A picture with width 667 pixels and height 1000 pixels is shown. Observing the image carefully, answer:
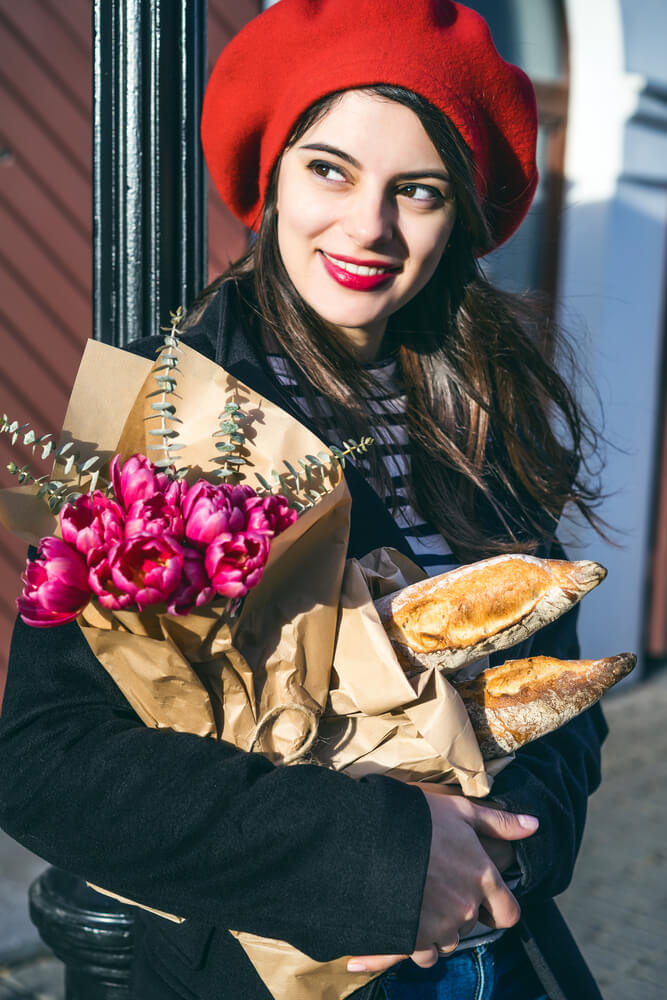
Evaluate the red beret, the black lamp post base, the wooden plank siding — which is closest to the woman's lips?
the red beret

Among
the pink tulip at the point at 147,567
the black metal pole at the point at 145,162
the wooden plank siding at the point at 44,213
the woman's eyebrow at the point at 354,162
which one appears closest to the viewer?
the pink tulip at the point at 147,567

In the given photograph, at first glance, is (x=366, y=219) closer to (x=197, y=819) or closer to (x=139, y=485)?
(x=139, y=485)

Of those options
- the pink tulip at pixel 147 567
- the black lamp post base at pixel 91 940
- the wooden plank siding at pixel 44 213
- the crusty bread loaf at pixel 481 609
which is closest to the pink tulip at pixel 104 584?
the pink tulip at pixel 147 567

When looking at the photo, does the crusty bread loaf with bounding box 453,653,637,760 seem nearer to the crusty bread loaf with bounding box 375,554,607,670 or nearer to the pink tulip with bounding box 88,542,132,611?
the crusty bread loaf with bounding box 375,554,607,670

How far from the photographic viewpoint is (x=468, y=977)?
1372mm

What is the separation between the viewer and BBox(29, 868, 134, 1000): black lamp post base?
170 centimetres

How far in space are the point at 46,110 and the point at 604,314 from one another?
3047 millimetres

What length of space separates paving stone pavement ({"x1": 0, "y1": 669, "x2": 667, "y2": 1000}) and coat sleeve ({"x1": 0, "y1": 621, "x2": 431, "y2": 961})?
7.49 feet

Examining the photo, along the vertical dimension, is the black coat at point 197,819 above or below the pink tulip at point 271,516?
below

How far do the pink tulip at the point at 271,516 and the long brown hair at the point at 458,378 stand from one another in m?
0.47

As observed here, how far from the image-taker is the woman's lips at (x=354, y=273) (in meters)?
1.50

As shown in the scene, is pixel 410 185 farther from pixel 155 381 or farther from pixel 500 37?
pixel 500 37

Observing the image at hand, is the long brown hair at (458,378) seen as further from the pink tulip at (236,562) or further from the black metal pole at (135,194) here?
the pink tulip at (236,562)

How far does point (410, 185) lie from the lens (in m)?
1.48
